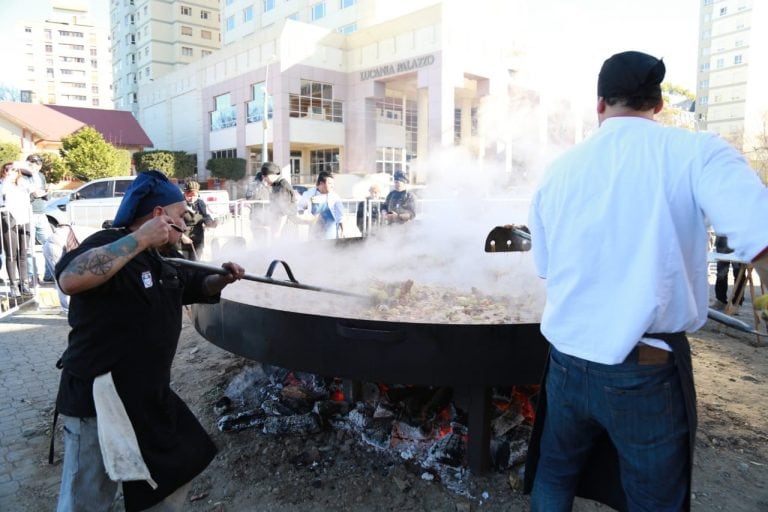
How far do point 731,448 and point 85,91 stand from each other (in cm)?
12185

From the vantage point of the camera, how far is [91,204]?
1337 cm

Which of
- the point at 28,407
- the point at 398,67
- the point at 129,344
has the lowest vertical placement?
the point at 28,407

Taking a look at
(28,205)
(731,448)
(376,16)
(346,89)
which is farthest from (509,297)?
(376,16)

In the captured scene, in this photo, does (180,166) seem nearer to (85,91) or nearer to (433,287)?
(433,287)

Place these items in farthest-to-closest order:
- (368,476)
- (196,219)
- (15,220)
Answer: (15,220) → (196,219) → (368,476)

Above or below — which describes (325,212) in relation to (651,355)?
above

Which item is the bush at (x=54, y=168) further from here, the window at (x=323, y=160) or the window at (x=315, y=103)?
the window at (x=323, y=160)

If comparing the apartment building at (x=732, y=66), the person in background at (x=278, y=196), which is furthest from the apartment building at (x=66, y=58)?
the person in background at (x=278, y=196)

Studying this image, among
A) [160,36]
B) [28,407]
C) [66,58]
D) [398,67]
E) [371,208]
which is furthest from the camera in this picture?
[66,58]

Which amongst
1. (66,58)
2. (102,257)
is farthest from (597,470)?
(66,58)

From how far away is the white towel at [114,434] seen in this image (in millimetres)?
1775

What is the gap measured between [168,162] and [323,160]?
992cm

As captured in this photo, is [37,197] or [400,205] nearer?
[400,205]

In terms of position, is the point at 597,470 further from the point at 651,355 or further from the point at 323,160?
the point at 323,160
